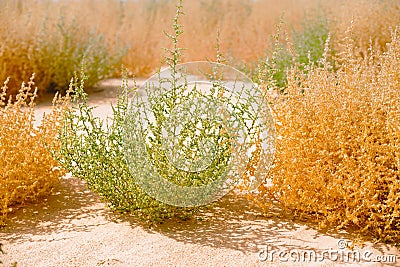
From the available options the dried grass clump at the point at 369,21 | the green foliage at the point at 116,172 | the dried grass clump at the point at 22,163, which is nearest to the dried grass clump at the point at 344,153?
the green foliage at the point at 116,172

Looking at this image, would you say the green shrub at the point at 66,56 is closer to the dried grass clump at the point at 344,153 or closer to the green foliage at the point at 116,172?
the green foliage at the point at 116,172

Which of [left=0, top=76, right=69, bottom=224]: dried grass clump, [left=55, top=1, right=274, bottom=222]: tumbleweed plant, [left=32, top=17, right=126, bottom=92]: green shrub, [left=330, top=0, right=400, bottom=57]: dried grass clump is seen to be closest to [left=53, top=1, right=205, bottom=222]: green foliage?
[left=55, top=1, right=274, bottom=222]: tumbleweed plant

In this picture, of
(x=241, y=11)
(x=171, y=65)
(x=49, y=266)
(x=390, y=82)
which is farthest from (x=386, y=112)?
(x=241, y=11)

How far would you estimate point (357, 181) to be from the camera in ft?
9.91

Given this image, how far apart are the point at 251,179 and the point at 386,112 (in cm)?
90

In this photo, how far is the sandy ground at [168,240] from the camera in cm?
283

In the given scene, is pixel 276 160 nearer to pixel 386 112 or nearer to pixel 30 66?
pixel 386 112
